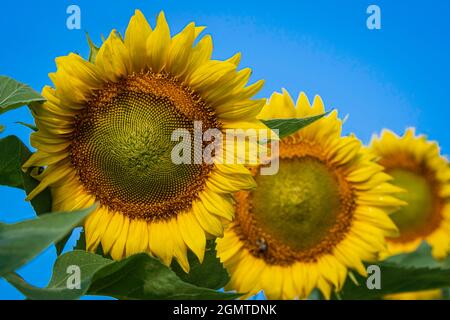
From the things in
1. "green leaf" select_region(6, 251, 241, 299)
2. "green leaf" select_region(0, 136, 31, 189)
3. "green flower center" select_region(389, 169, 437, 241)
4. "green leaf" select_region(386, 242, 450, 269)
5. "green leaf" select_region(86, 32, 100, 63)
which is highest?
"green flower center" select_region(389, 169, 437, 241)

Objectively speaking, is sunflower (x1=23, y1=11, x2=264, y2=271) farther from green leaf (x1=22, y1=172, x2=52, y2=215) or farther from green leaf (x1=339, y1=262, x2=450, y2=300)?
green leaf (x1=339, y1=262, x2=450, y2=300)

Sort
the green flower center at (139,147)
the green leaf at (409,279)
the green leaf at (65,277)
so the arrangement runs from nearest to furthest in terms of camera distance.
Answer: the green leaf at (65,277) → the green flower center at (139,147) → the green leaf at (409,279)

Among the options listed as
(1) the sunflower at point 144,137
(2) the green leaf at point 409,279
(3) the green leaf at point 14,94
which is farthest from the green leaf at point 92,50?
(2) the green leaf at point 409,279

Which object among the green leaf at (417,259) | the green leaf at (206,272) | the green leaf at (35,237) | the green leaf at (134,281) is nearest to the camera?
the green leaf at (35,237)

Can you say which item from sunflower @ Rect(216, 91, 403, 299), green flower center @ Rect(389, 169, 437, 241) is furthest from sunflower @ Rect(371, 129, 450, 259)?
sunflower @ Rect(216, 91, 403, 299)

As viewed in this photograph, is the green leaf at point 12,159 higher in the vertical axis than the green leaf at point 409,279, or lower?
higher

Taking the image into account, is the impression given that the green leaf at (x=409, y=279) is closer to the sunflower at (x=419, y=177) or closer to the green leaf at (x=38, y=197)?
the green leaf at (x=38, y=197)
